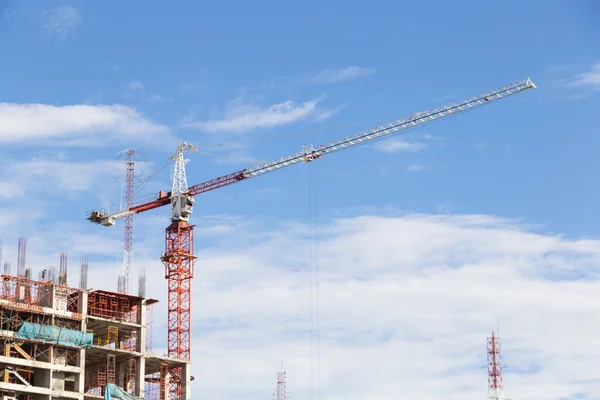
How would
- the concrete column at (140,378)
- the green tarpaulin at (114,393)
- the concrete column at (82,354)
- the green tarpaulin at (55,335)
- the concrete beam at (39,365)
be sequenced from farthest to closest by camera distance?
the concrete column at (140,378)
the green tarpaulin at (114,393)
the concrete column at (82,354)
the green tarpaulin at (55,335)
the concrete beam at (39,365)

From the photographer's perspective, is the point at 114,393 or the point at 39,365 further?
the point at 114,393

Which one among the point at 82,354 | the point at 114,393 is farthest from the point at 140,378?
the point at 82,354

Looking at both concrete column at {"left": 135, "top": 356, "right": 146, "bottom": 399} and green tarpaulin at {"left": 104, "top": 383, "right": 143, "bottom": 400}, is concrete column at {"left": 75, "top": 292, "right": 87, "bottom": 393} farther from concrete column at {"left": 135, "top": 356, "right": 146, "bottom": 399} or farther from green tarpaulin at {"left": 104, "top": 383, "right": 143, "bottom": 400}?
concrete column at {"left": 135, "top": 356, "right": 146, "bottom": 399}

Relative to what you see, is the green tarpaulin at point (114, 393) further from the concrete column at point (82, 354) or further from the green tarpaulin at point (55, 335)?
the green tarpaulin at point (55, 335)

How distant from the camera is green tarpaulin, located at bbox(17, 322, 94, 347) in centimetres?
17938

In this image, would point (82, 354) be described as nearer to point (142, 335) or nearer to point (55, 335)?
point (55, 335)

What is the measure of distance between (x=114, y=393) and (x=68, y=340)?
11825mm

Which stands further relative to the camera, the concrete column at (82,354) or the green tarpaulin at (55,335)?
the concrete column at (82,354)

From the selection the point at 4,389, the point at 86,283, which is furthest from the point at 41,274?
the point at 4,389

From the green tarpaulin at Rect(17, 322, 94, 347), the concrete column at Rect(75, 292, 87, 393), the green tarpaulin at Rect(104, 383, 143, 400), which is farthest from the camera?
the green tarpaulin at Rect(104, 383, 143, 400)

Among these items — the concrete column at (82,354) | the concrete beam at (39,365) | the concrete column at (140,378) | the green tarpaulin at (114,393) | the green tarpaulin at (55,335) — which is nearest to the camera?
the concrete beam at (39,365)

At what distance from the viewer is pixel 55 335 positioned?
7165 inches

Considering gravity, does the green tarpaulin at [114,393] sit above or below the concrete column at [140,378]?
below

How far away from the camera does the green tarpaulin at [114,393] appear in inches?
7362
